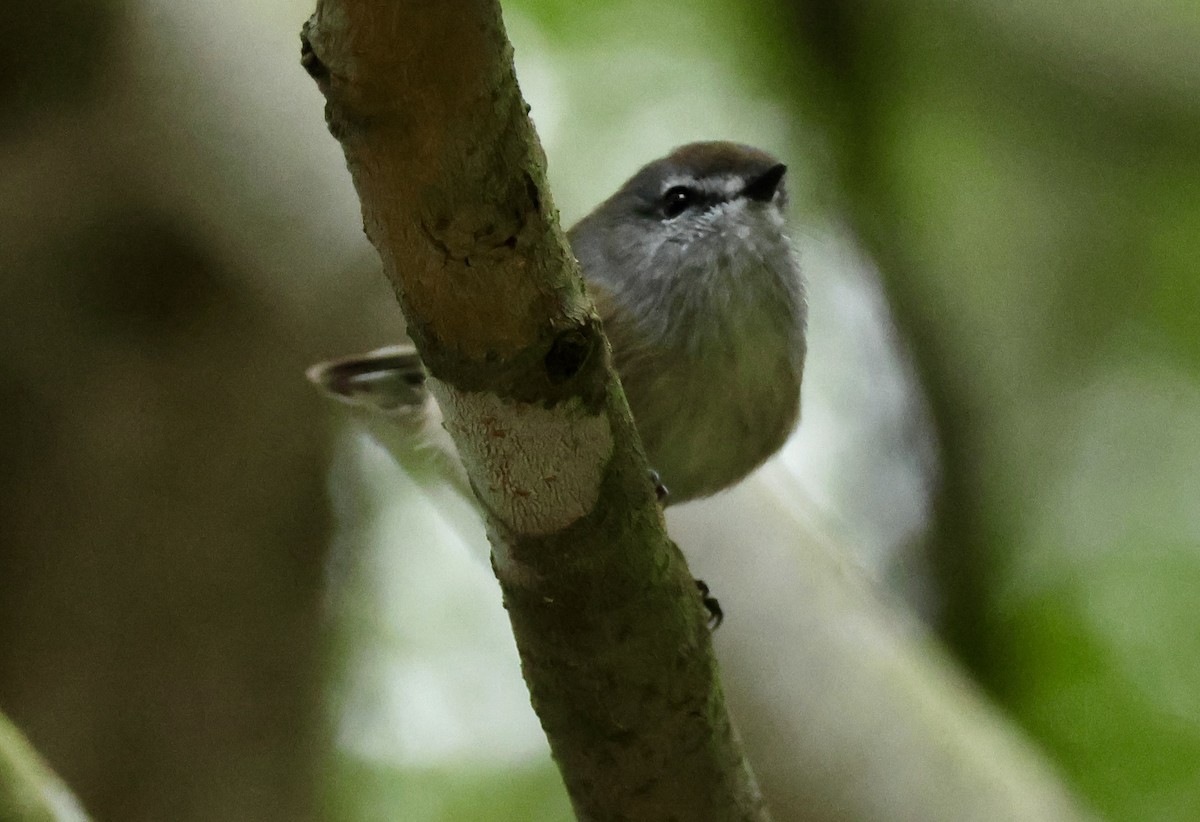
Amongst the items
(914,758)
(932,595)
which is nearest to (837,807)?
(914,758)

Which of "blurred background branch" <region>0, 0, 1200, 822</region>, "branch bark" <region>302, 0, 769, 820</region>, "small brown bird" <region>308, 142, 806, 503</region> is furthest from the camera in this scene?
"blurred background branch" <region>0, 0, 1200, 822</region>

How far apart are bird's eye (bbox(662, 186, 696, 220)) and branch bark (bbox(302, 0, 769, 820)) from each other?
1200mm

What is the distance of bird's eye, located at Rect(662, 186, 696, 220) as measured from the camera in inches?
105

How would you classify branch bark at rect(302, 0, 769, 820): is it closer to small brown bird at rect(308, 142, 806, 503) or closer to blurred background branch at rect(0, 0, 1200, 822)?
small brown bird at rect(308, 142, 806, 503)

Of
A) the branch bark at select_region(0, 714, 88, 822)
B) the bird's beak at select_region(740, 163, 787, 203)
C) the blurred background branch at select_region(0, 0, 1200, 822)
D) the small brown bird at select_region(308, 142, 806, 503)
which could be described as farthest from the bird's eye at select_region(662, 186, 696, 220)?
the branch bark at select_region(0, 714, 88, 822)

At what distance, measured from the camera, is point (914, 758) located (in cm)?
274

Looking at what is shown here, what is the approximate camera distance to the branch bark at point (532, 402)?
109 cm

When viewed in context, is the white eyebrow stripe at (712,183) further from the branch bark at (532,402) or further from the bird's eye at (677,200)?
the branch bark at (532,402)

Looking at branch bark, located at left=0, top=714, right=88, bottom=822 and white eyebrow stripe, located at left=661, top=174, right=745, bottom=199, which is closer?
branch bark, located at left=0, top=714, right=88, bottom=822

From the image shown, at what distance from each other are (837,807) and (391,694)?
77.5 inches

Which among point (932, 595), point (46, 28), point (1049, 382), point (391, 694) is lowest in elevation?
point (391, 694)

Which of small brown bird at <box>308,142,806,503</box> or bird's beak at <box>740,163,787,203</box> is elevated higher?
bird's beak at <box>740,163,787,203</box>

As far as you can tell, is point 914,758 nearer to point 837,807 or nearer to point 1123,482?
point 837,807

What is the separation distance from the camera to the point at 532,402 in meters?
1.36
